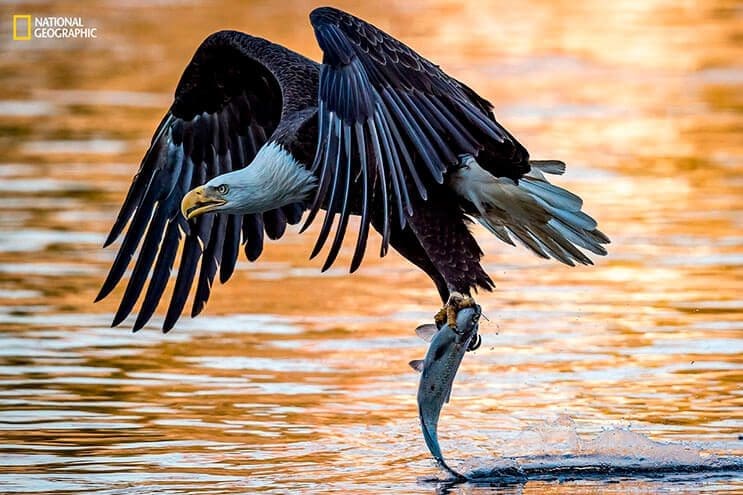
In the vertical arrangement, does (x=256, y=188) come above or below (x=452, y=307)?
above

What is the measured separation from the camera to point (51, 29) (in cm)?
1683

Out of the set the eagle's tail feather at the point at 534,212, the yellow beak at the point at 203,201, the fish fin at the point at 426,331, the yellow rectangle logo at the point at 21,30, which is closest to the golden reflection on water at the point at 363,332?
the fish fin at the point at 426,331

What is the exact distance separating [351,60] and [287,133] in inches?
19.5

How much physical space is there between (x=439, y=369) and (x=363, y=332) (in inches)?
73.6

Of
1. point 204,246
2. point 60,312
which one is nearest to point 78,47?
point 60,312

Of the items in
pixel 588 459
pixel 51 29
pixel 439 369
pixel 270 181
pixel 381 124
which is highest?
pixel 51 29

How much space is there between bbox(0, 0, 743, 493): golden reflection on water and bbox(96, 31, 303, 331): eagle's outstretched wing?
42 cm

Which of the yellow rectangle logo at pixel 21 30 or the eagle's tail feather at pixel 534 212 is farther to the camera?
the yellow rectangle logo at pixel 21 30

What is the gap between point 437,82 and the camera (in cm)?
611

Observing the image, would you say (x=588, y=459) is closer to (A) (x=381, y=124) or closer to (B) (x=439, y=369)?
(B) (x=439, y=369)

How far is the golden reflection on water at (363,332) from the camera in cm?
633

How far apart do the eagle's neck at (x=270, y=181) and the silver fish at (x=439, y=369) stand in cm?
67

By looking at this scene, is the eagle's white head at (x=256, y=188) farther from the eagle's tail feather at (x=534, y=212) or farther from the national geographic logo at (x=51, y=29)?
the national geographic logo at (x=51, y=29)

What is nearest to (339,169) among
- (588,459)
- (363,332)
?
(588,459)
